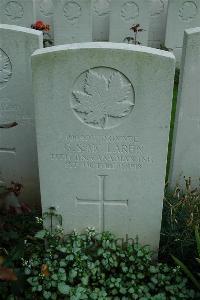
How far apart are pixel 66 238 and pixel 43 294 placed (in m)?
0.55

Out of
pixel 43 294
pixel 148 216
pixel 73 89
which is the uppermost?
pixel 73 89

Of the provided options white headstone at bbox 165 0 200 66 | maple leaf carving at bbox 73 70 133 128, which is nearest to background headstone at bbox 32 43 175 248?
maple leaf carving at bbox 73 70 133 128

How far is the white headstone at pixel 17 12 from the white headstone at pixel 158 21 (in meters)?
2.48

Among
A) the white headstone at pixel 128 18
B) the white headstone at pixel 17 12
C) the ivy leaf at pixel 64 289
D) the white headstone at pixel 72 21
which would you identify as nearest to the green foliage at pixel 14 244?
the ivy leaf at pixel 64 289

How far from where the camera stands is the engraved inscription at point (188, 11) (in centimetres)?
716

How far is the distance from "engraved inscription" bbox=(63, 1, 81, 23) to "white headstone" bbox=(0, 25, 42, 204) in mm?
3958

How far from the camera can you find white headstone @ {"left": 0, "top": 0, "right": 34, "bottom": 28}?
7035mm

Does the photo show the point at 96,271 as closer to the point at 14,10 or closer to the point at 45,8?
the point at 14,10

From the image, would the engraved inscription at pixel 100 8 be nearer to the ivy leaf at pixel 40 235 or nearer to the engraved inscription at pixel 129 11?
the engraved inscription at pixel 129 11

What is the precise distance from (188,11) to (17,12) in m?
3.13

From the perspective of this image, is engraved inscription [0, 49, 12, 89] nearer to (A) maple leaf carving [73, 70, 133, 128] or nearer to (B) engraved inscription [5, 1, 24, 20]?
(A) maple leaf carving [73, 70, 133, 128]

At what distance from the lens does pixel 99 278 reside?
2.81 meters

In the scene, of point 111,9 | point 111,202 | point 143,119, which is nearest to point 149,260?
point 111,202

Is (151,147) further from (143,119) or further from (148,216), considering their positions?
(148,216)
